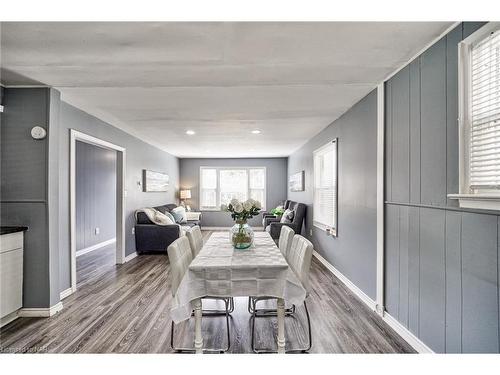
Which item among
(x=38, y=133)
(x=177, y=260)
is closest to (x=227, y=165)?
(x=38, y=133)

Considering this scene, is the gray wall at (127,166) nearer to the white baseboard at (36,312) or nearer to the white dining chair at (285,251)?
the white baseboard at (36,312)

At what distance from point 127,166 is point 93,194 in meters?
1.55

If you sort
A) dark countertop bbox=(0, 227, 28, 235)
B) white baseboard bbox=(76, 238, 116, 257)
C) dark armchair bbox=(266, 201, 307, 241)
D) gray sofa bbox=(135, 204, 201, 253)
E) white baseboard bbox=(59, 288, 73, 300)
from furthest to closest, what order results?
dark armchair bbox=(266, 201, 307, 241)
white baseboard bbox=(76, 238, 116, 257)
gray sofa bbox=(135, 204, 201, 253)
white baseboard bbox=(59, 288, 73, 300)
dark countertop bbox=(0, 227, 28, 235)

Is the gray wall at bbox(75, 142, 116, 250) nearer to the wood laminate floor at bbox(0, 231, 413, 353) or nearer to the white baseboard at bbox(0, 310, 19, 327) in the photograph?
the wood laminate floor at bbox(0, 231, 413, 353)

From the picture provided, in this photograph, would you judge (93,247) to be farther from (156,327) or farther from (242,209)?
(242,209)

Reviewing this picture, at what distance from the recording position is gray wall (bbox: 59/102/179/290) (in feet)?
10.5

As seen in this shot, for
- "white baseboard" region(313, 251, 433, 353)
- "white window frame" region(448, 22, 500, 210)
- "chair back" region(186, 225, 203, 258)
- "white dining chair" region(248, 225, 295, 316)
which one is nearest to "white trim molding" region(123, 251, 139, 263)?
"chair back" region(186, 225, 203, 258)

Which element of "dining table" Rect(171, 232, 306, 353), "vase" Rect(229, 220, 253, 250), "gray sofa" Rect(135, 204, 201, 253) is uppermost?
"vase" Rect(229, 220, 253, 250)

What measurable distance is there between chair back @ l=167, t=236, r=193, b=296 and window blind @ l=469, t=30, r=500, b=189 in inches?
80.1

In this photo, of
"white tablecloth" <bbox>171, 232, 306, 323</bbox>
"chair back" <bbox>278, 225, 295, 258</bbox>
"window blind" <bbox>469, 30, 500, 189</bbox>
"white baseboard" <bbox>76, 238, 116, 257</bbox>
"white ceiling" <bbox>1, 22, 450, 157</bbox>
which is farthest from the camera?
"white baseboard" <bbox>76, 238, 116, 257</bbox>

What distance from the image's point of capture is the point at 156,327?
251cm

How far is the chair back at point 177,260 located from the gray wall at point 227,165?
6.33 meters

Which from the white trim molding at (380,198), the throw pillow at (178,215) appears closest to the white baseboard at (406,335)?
the white trim molding at (380,198)
